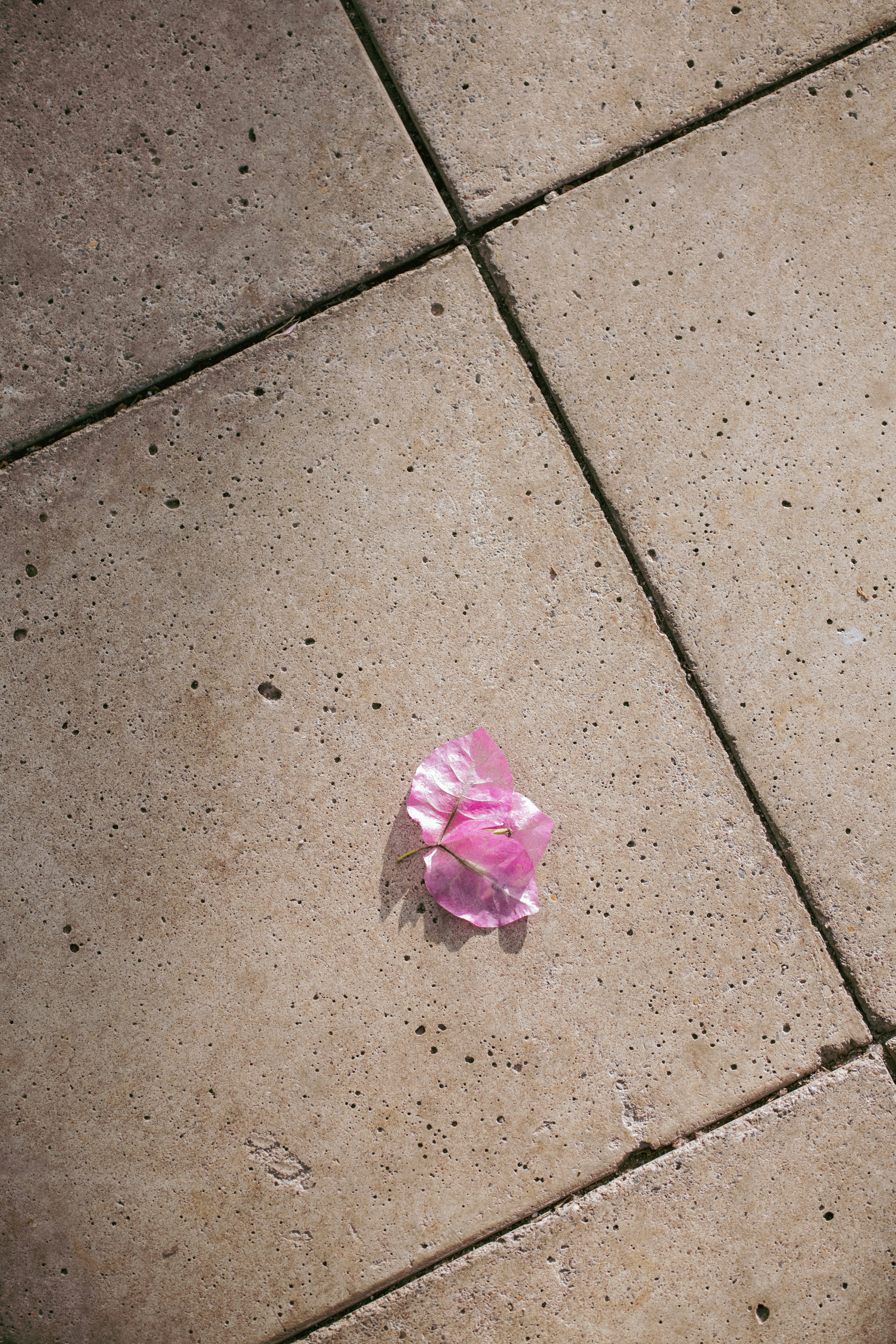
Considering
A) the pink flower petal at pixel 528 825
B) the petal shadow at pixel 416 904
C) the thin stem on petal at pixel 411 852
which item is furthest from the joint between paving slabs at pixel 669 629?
the thin stem on petal at pixel 411 852

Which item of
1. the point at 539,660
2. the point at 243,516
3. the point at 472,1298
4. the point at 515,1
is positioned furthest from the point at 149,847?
the point at 515,1

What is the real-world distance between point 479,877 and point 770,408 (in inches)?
54.8

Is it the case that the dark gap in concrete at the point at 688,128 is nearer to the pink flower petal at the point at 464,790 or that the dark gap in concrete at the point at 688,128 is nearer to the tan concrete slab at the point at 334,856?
the tan concrete slab at the point at 334,856

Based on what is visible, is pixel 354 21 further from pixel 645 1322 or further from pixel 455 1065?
pixel 645 1322

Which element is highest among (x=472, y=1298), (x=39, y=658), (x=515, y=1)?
(x=515, y=1)

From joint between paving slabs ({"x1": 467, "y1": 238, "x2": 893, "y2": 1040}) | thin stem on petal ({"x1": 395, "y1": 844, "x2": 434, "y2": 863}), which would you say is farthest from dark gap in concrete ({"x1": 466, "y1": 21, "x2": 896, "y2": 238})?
thin stem on petal ({"x1": 395, "y1": 844, "x2": 434, "y2": 863})

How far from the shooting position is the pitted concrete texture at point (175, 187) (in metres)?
2.04

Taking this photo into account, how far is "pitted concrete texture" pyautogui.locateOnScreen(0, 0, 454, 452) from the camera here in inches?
80.4

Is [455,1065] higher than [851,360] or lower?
lower

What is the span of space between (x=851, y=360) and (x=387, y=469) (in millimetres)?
1225

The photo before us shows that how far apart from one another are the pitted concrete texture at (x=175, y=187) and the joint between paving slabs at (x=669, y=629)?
24 cm

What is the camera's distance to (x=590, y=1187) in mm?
1947

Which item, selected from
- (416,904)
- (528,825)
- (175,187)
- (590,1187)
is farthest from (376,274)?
(590,1187)

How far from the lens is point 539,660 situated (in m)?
2.01
